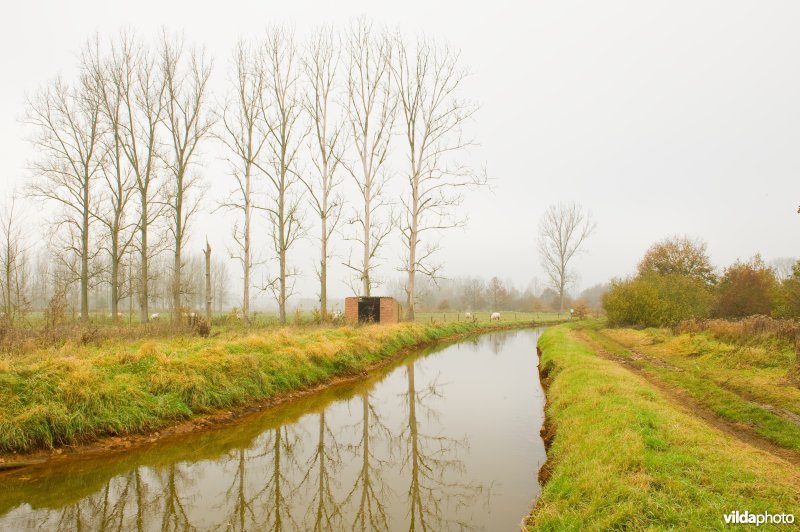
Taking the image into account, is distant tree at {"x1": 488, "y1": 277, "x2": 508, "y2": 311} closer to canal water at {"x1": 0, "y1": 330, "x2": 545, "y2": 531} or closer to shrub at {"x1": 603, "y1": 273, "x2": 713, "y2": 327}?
shrub at {"x1": 603, "y1": 273, "x2": 713, "y2": 327}

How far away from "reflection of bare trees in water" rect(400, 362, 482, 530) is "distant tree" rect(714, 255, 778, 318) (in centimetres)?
2894

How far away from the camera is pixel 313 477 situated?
6.29m

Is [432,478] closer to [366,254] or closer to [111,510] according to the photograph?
[111,510]

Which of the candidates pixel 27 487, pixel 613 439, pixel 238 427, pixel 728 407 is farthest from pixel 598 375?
pixel 27 487

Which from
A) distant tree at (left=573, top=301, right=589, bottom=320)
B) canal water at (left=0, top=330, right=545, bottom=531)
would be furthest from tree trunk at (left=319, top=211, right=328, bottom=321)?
distant tree at (left=573, top=301, right=589, bottom=320)

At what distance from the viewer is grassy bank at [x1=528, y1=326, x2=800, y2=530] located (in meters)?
3.94

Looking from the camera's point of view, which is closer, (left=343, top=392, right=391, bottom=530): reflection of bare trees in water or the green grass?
(left=343, top=392, right=391, bottom=530): reflection of bare trees in water

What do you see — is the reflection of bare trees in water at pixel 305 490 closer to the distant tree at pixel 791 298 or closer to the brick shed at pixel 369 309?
the brick shed at pixel 369 309

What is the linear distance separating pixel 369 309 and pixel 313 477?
18025 mm

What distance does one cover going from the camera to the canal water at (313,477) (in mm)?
5016

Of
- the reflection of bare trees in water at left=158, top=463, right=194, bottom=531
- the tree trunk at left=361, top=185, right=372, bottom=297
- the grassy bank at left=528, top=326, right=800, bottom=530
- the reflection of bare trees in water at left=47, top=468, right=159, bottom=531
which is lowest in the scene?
the reflection of bare trees in water at left=158, top=463, right=194, bottom=531

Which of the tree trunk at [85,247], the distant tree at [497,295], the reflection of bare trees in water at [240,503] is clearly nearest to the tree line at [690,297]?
the reflection of bare trees in water at [240,503]

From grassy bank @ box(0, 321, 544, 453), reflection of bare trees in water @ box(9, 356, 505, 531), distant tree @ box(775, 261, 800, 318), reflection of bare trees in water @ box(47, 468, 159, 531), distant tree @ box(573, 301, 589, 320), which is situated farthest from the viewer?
distant tree @ box(573, 301, 589, 320)

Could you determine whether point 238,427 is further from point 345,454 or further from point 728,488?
point 728,488
